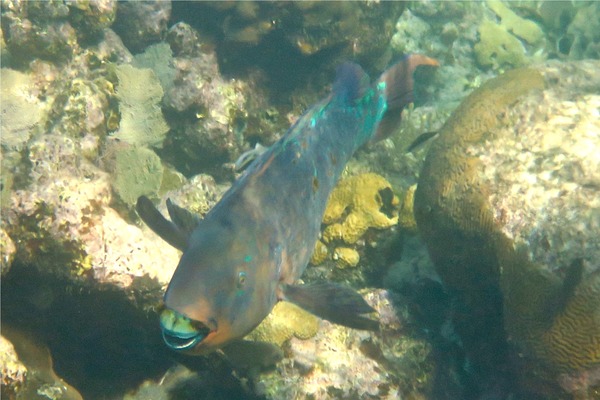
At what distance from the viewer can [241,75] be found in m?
6.71

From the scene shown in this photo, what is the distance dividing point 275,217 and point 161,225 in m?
0.65

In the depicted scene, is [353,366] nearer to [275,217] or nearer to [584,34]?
[275,217]

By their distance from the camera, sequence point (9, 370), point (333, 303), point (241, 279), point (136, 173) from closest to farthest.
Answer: point (241, 279)
point (333, 303)
point (9, 370)
point (136, 173)

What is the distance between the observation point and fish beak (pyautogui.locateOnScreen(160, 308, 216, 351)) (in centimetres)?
188

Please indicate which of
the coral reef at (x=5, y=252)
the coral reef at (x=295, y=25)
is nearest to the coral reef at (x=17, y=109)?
the coral reef at (x=5, y=252)

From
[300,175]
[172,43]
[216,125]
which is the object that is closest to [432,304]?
[300,175]

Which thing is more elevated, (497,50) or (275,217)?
(497,50)

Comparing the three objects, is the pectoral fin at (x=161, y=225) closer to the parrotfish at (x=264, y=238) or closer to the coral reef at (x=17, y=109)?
the parrotfish at (x=264, y=238)

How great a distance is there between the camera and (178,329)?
6.17 ft

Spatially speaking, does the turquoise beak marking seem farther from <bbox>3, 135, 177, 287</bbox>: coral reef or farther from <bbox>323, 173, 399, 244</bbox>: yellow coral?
<bbox>323, 173, 399, 244</bbox>: yellow coral

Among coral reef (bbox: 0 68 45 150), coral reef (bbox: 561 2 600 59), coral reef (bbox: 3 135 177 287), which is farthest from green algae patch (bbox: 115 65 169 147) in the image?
coral reef (bbox: 561 2 600 59)

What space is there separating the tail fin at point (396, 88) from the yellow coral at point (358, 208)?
1628 millimetres

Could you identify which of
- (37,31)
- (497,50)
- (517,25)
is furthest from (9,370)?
(517,25)

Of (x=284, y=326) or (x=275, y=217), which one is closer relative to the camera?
(x=275, y=217)
